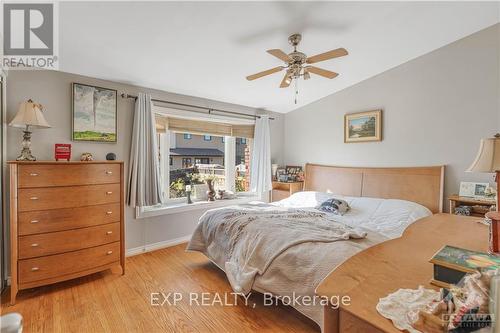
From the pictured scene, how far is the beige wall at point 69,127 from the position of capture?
2.47 meters

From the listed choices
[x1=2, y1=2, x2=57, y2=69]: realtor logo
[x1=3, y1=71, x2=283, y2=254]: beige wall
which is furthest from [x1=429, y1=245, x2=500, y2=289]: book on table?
[x1=3, y1=71, x2=283, y2=254]: beige wall

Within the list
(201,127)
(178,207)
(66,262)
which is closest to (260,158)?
(201,127)

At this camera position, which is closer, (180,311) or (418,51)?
(180,311)

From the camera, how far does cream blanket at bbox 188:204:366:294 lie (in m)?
1.97

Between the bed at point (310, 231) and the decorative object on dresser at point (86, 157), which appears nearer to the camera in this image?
the bed at point (310, 231)

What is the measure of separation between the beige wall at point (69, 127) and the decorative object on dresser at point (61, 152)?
0.82ft

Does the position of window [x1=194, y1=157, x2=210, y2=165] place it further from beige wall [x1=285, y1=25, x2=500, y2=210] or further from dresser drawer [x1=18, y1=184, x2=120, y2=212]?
beige wall [x1=285, y1=25, x2=500, y2=210]

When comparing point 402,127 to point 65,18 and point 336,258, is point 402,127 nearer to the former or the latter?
point 336,258

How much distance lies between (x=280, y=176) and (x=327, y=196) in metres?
1.31

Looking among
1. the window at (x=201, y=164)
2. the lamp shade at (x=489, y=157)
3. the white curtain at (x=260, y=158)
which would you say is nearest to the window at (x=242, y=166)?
the window at (x=201, y=164)

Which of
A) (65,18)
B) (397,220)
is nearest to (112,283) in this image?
(65,18)

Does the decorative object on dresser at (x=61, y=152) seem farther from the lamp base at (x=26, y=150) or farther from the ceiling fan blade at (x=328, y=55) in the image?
the ceiling fan blade at (x=328, y=55)

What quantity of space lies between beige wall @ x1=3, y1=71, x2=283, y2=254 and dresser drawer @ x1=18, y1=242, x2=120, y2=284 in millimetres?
608

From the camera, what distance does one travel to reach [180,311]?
6.82 ft
